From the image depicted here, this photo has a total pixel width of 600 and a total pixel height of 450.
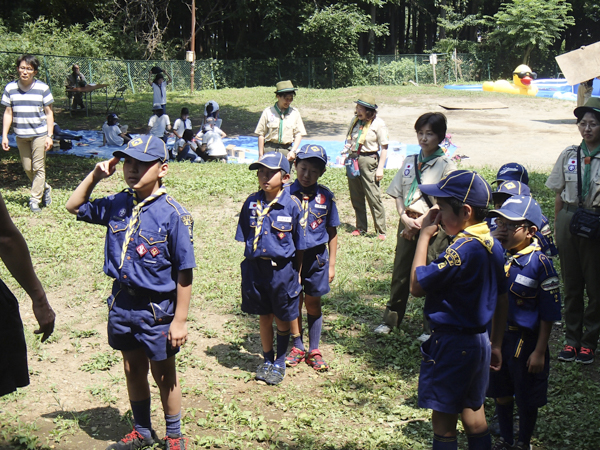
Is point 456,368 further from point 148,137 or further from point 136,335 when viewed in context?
point 148,137

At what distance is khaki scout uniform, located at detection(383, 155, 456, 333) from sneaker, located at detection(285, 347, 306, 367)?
101 centimetres

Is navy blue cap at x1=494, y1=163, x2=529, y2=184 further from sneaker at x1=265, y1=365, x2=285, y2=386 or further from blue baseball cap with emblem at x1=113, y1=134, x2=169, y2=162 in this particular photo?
blue baseball cap with emblem at x1=113, y1=134, x2=169, y2=162

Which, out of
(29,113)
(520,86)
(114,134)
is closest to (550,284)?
(29,113)

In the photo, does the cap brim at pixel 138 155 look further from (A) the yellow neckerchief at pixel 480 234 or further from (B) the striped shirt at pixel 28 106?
(B) the striped shirt at pixel 28 106

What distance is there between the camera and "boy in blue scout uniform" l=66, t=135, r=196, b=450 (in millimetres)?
3547

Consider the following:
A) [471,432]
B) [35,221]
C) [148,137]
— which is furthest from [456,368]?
[35,221]

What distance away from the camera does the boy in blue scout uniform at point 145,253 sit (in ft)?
11.6

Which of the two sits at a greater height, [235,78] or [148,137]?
[235,78]

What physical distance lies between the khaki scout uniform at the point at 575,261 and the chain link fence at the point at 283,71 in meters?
A: 23.2

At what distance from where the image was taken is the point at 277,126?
27.7ft

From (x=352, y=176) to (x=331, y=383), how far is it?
165 inches

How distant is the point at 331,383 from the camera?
492 centimetres

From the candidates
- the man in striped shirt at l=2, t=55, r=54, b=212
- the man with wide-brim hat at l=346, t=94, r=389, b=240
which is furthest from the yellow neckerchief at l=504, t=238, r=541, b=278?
the man in striped shirt at l=2, t=55, r=54, b=212

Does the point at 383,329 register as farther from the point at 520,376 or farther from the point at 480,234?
the point at 480,234
